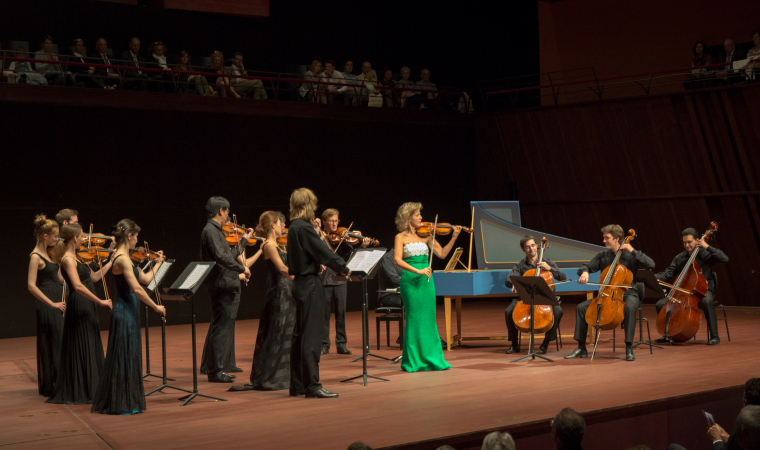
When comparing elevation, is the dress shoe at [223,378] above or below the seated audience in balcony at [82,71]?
below

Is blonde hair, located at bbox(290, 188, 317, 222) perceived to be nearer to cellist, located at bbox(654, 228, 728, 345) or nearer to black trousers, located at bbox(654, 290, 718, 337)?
cellist, located at bbox(654, 228, 728, 345)

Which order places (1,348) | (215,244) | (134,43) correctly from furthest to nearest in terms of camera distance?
(134,43) → (1,348) → (215,244)

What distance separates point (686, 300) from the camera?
23.1 ft

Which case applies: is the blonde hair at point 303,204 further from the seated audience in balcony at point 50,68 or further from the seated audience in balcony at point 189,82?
the seated audience in balcony at point 189,82

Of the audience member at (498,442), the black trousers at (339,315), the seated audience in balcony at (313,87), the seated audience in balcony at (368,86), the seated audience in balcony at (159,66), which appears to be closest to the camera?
the audience member at (498,442)

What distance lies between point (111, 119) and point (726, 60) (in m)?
8.19

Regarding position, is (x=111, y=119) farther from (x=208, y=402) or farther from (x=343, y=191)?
(x=208, y=402)

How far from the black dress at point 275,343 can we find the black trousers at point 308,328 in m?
0.35

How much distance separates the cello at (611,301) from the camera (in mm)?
6328

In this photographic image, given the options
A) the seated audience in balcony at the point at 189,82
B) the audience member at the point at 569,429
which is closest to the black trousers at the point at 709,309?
the audience member at the point at 569,429

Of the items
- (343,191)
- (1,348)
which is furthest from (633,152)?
(1,348)

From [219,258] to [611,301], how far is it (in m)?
3.15

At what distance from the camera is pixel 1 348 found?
26.7ft

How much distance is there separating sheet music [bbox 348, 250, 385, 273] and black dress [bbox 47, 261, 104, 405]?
1.71 metres
